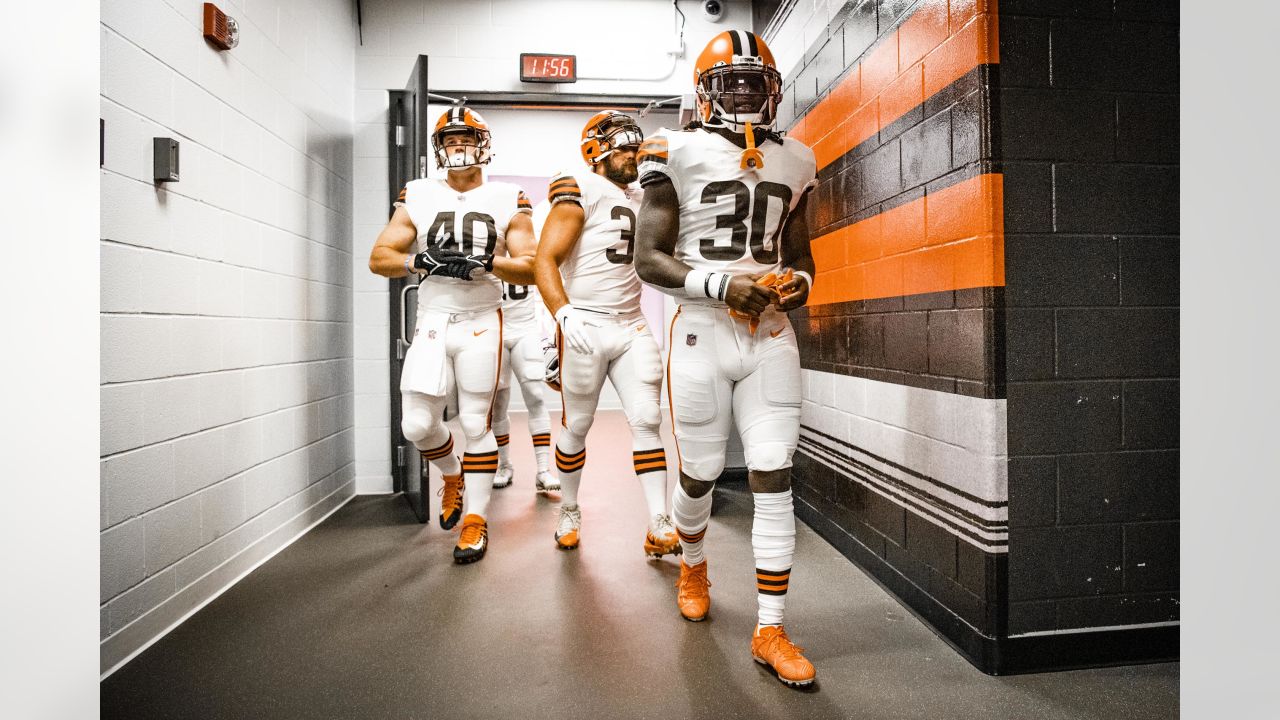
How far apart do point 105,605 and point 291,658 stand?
1.77 feet

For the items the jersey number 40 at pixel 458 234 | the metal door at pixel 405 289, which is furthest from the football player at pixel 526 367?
the jersey number 40 at pixel 458 234

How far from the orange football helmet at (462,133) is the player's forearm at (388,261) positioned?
1.53ft

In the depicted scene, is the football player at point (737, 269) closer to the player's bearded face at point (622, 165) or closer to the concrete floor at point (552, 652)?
the concrete floor at point (552, 652)

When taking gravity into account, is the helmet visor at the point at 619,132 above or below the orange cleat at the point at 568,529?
above

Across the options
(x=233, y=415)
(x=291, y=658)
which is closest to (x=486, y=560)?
(x=291, y=658)

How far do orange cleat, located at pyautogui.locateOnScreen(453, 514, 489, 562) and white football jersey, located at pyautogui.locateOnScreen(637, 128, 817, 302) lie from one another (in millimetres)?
1682

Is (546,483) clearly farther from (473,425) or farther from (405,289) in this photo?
(405,289)

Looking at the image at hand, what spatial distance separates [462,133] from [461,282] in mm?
680

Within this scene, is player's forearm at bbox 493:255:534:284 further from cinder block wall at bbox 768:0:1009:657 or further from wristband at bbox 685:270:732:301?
cinder block wall at bbox 768:0:1009:657

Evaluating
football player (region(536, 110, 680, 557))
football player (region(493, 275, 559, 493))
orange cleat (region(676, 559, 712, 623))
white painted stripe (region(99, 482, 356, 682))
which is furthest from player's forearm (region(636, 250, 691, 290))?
football player (region(493, 275, 559, 493))

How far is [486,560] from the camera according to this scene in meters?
3.08

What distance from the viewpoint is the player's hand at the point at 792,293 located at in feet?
6.57

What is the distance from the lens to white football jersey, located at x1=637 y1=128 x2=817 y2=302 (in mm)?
2127

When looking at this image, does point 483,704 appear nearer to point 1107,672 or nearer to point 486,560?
point 486,560
